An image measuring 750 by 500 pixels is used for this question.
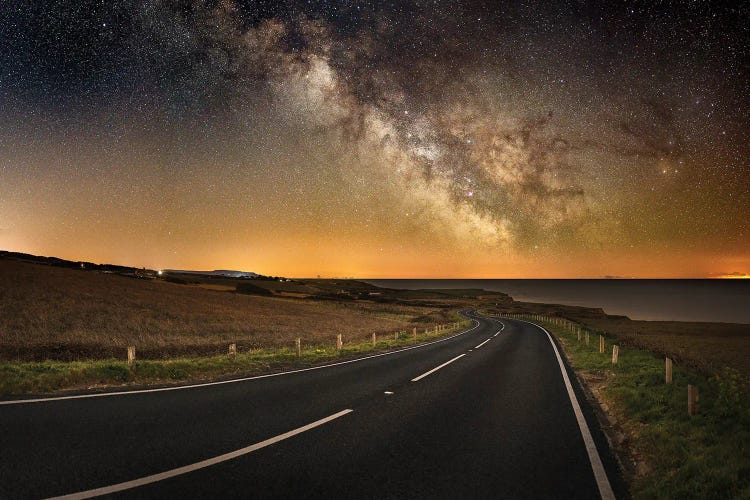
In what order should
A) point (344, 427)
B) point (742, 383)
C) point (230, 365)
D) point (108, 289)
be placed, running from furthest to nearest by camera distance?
point (108, 289) → point (230, 365) → point (742, 383) → point (344, 427)

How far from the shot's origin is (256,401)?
9070mm

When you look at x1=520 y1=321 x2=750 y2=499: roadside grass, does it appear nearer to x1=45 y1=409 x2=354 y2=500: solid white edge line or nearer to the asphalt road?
the asphalt road

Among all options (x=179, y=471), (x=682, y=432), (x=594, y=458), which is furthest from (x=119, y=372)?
(x=682, y=432)

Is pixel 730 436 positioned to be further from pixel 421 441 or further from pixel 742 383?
pixel 421 441

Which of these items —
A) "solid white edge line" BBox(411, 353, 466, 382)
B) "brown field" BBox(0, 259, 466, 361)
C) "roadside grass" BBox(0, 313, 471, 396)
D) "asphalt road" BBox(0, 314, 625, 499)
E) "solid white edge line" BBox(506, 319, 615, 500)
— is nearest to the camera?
"asphalt road" BBox(0, 314, 625, 499)

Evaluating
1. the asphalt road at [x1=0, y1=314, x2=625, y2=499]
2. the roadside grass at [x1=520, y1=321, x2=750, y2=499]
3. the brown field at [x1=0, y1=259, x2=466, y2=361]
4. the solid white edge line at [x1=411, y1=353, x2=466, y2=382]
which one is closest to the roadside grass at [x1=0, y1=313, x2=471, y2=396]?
the asphalt road at [x1=0, y1=314, x2=625, y2=499]

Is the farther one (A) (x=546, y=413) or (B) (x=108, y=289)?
(B) (x=108, y=289)

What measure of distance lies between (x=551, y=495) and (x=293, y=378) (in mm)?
8880

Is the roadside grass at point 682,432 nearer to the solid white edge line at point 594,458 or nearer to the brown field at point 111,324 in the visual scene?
the solid white edge line at point 594,458

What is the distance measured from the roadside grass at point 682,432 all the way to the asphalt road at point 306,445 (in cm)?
55

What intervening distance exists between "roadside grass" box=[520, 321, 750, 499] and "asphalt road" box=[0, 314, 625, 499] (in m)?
0.55

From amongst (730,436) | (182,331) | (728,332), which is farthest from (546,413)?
(728,332)

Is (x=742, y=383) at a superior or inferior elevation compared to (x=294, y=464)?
superior

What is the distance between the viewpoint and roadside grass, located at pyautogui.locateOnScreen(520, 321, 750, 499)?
4957 millimetres
